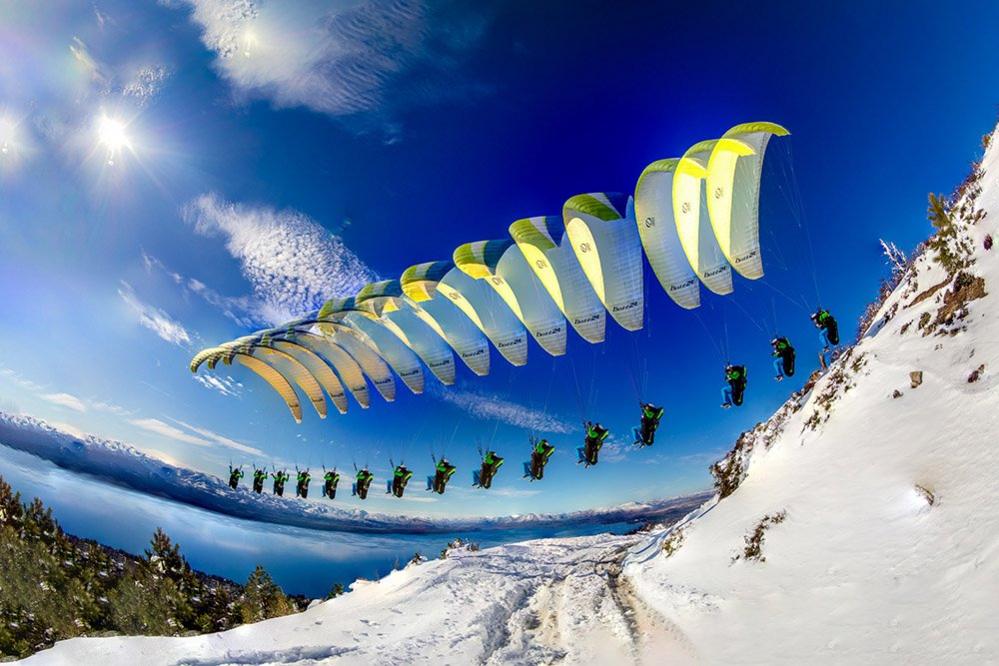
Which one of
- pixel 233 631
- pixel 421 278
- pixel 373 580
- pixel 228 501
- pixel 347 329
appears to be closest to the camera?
pixel 233 631

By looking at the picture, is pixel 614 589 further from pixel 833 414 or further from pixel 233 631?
pixel 233 631

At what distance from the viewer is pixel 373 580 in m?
15.2

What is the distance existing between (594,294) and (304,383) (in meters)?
22.1

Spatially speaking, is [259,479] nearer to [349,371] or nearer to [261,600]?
[349,371]

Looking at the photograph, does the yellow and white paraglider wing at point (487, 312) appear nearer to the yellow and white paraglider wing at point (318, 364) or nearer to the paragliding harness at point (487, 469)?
the paragliding harness at point (487, 469)

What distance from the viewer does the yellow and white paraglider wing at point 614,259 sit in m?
15.0

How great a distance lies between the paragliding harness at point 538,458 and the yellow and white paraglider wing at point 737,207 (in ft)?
29.7

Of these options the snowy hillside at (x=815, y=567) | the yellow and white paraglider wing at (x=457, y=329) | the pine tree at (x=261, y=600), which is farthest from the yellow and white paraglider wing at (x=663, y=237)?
the pine tree at (x=261, y=600)

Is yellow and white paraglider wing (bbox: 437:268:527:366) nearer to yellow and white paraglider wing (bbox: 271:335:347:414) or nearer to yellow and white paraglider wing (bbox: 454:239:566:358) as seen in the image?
yellow and white paraglider wing (bbox: 454:239:566:358)

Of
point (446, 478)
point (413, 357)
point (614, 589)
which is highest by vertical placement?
point (413, 357)

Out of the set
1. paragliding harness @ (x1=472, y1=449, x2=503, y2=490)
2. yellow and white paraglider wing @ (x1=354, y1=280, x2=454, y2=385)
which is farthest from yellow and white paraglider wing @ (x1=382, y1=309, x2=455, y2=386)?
paragliding harness @ (x1=472, y1=449, x2=503, y2=490)

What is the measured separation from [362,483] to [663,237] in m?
18.4

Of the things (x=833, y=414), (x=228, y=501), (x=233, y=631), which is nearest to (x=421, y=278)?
(x=233, y=631)

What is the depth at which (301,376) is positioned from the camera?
3116 cm
